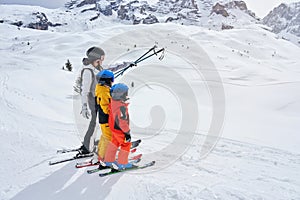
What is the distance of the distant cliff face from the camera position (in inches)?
5305

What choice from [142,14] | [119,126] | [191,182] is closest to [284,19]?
[142,14]

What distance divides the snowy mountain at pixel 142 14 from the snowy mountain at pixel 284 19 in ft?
144

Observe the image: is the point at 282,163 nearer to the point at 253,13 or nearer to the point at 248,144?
the point at 248,144

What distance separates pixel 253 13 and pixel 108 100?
118 m

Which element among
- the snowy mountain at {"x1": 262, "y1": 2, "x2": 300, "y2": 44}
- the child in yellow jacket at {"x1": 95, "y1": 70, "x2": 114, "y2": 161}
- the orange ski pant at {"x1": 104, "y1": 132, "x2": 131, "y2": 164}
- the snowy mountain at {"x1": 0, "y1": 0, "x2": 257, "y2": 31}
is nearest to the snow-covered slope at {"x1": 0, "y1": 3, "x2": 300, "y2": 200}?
the orange ski pant at {"x1": 104, "y1": 132, "x2": 131, "y2": 164}

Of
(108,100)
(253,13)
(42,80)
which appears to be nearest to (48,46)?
(42,80)

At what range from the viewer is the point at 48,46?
24781 mm

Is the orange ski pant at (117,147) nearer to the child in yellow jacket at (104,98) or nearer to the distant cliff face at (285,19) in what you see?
the child in yellow jacket at (104,98)

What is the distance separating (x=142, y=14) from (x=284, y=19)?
289 feet

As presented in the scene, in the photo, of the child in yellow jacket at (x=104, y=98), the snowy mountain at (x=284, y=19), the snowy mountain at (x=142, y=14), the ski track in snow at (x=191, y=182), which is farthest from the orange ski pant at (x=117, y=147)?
the snowy mountain at (x=284, y=19)

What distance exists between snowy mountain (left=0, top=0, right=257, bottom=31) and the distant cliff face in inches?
1743

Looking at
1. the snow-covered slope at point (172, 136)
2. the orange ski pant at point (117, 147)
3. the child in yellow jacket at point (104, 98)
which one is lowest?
the snow-covered slope at point (172, 136)

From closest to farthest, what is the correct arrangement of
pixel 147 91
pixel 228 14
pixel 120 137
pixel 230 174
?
1. pixel 120 137
2. pixel 230 174
3. pixel 147 91
4. pixel 228 14

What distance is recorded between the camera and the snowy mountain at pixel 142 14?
3753 inches
